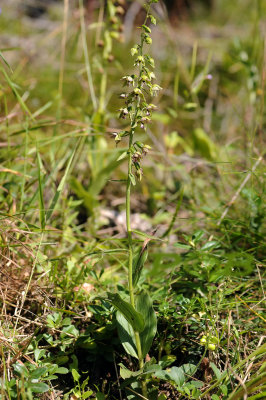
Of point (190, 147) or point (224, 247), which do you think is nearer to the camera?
point (224, 247)

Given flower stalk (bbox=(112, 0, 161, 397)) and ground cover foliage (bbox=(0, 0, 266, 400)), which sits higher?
flower stalk (bbox=(112, 0, 161, 397))

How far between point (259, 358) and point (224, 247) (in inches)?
28.0

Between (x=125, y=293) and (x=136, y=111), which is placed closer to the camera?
(x=136, y=111)

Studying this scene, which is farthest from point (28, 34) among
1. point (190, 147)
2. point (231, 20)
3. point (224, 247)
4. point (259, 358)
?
point (259, 358)

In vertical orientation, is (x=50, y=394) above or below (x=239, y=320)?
below

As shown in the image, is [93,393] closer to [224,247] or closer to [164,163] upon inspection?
[224,247]

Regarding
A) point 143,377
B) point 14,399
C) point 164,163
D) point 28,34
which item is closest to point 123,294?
point 143,377

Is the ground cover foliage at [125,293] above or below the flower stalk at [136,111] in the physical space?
below

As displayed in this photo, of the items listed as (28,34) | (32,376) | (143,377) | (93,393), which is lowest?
Result: (93,393)

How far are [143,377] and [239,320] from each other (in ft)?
1.51

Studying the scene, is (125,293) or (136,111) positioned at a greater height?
(136,111)

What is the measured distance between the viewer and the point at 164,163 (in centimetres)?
341

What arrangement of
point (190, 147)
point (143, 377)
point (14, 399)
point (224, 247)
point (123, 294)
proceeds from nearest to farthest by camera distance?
point (14, 399)
point (143, 377)
point (123, 294)
point (224, 247)
point (190, 147)

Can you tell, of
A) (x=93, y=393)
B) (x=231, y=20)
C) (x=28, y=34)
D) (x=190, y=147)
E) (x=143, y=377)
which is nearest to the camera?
(x=143, y=377)
